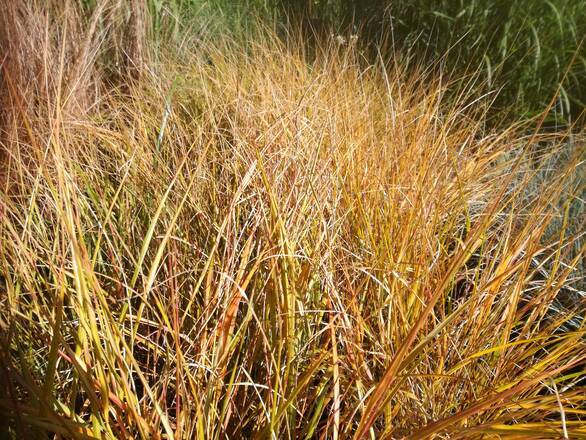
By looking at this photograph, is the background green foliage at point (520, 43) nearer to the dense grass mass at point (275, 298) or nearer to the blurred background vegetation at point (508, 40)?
the blurred background vegetation at point (508, 40)

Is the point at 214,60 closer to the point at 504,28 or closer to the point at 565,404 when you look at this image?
the point at 504,28

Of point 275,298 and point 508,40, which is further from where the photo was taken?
point 508,40

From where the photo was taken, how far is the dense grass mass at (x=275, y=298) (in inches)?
41.3

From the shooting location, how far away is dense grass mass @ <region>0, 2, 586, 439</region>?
1048mm

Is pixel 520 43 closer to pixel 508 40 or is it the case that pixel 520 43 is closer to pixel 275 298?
pixel 508 40

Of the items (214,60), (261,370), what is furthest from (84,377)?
(214,60)

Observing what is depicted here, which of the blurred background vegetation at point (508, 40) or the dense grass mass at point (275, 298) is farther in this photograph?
the blurred background vegetation at point (508, 40)

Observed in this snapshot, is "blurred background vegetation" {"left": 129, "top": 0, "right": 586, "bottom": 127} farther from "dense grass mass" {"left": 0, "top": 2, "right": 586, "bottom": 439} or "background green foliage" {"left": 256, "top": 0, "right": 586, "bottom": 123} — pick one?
"dense grass mass" {"left": 0, "top": 2, "right": 586, "bottom": 439}

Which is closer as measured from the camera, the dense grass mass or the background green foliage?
the dense grass mass

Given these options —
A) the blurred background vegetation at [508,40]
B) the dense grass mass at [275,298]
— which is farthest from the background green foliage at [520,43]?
the dense grass mass at [275,298]

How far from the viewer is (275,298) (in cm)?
128

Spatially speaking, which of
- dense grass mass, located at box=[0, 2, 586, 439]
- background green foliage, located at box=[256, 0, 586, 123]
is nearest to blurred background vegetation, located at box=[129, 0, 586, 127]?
background green foliage, located at box=[256, 0, 586, 123]

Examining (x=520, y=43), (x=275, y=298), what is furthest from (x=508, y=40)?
(x=275, y=298)

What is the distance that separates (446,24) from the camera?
325cm
